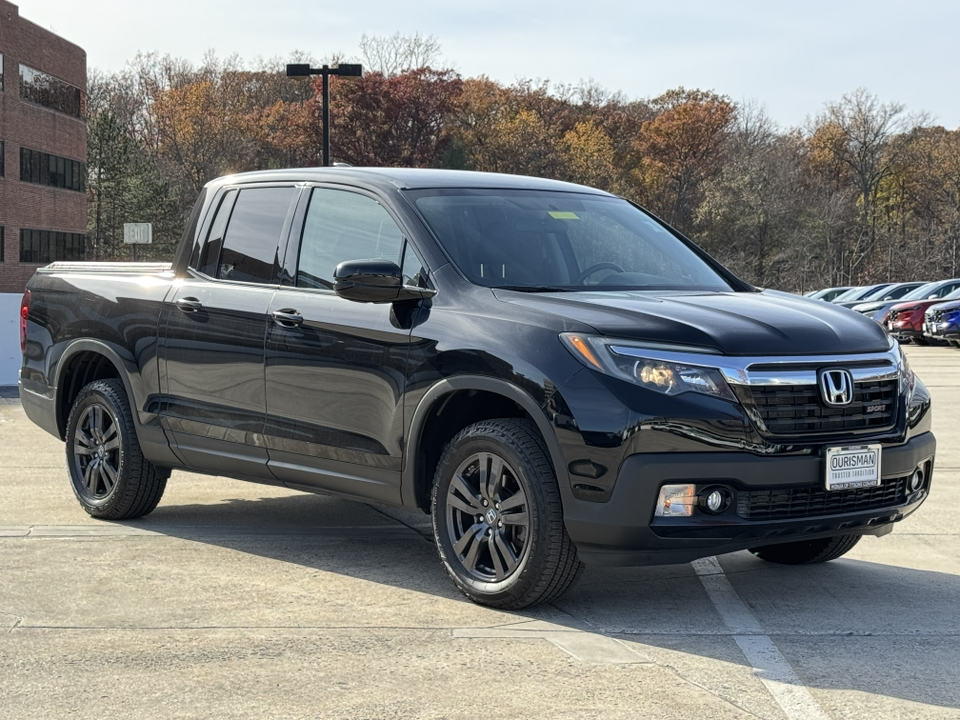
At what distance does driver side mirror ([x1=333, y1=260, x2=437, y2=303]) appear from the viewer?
237 inches

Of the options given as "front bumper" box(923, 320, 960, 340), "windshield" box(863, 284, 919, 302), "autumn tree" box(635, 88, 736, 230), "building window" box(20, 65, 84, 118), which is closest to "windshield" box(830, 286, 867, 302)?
"windshield" box(863, 284, 919, 302)

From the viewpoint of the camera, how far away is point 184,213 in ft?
266

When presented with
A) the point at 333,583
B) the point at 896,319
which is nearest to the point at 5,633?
the point at 333,583

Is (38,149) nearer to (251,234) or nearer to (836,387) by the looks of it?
(251,234)

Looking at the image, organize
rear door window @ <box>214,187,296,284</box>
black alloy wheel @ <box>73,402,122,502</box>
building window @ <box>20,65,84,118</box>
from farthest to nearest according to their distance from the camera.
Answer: building window @ <box>20,65,84,118</box> → black alloy wheel @ <box>73,402,122,502</box> → rear door window @ <box>214,187,296,284</box>

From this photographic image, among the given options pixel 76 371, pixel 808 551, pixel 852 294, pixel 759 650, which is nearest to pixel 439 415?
pixel 759 650

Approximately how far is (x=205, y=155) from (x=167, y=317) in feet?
254

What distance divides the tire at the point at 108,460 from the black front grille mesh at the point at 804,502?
3.71m

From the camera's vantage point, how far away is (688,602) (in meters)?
→ 6.03

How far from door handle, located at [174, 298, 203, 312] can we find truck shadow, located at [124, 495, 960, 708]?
1232 millimetres

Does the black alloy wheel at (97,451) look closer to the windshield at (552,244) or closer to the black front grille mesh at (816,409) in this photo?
the windshield at (552,244)

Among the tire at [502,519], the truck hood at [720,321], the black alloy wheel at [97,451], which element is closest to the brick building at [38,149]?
the black alloy wheel at [97,451]

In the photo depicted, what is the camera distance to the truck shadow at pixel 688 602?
506cm

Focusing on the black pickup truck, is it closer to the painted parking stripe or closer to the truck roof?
the truck roof
